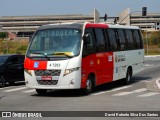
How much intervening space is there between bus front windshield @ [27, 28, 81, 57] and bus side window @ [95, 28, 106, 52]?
54.5 inches

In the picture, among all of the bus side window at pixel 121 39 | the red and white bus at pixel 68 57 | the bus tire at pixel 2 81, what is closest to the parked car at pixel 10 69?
the bus tire at pixel 2 81

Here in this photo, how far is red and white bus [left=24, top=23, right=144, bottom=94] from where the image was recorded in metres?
14.6

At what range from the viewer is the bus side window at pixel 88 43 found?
1525 cm

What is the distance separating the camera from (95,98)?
47.1ft

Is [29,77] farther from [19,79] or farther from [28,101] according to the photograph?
[19,79]

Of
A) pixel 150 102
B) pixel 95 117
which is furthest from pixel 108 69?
pixel 95 117

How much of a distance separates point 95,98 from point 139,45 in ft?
27.7

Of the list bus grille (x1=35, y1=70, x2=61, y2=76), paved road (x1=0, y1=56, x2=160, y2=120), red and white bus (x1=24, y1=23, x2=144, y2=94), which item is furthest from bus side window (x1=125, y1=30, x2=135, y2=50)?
bus grille (x1=35, y1=70, x2=61, y2=76)

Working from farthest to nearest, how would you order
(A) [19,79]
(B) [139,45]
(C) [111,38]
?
(B) [139,45] < (A) [19,79] < (C) [111,38]

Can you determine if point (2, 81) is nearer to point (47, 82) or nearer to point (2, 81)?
point (2, 81)

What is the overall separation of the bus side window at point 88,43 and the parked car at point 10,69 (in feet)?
18.3

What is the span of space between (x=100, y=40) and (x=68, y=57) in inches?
95.4

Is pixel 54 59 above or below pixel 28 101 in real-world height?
above

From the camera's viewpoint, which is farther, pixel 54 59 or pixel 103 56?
pixel 103 56
